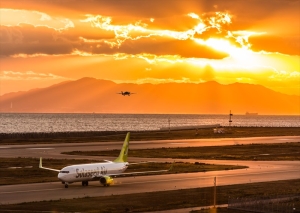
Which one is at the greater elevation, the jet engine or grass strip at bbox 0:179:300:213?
the jet engine

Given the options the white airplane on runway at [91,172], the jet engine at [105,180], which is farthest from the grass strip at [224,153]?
the jet engine at [105,180]

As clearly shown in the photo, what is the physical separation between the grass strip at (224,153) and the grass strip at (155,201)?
47317 millimetres

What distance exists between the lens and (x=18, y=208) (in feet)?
195

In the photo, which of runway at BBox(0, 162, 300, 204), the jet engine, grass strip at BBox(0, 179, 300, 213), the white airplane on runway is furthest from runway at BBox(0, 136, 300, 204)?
grass strip at BBox(0, 179, 300, 213)

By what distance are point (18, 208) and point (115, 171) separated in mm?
21997

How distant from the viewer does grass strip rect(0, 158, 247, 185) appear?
8512 cm

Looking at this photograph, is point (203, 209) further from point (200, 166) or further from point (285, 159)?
point (285, 159)

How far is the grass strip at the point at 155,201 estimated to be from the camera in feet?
196

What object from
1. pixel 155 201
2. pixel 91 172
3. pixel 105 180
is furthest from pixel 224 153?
pixel 155 201

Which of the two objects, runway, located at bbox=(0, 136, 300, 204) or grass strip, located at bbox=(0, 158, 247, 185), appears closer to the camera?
runway, located at bbox=(0, 136, 300, 204)

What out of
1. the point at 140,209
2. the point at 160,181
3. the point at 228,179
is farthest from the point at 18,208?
the point at 228,179

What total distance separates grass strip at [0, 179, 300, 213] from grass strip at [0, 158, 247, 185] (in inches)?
762

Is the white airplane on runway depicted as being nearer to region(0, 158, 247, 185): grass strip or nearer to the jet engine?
the jet engine

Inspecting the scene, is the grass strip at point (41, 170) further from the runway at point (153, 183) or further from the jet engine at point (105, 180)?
the jet engine at point (105, 180)
